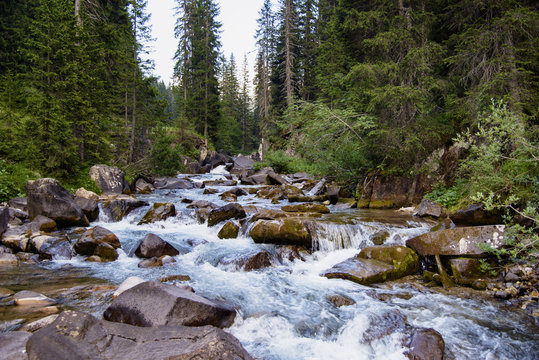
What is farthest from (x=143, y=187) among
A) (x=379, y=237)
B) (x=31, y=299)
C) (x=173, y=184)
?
(x=379, y=237)

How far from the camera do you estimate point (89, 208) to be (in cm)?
1073

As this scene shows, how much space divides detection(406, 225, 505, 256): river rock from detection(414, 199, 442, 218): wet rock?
3.19 meters

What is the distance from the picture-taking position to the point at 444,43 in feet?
40.4

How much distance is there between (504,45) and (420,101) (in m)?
2.80

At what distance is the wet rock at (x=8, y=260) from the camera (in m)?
6.60

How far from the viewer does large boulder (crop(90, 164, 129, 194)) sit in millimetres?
14656

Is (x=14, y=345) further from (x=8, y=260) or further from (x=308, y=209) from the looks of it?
(x=308, y=209)

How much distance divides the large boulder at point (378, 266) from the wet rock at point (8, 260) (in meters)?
7.35

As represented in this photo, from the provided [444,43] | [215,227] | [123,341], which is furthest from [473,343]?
[444,43]

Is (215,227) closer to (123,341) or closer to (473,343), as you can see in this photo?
(123,341)

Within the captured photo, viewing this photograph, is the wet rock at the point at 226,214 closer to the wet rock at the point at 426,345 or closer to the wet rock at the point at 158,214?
the wet rock at the point at 158,214

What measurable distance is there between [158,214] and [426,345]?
990 cm

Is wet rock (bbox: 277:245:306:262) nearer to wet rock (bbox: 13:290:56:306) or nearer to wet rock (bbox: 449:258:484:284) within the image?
wet rock (bbox: 449:258:484:284)

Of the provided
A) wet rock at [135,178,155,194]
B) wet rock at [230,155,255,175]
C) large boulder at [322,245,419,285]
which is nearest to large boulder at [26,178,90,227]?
wet rock at [135,178,155,194]
